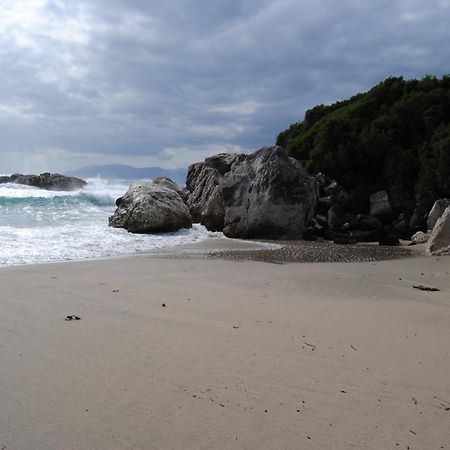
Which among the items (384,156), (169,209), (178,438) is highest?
(384,156)

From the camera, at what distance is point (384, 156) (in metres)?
19.9

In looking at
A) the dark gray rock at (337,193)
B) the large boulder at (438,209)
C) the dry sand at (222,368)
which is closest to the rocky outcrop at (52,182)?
the dark gray rock at (337,193)

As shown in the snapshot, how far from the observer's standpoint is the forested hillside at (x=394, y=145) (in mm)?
16047

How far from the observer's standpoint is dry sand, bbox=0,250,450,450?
8.34ft

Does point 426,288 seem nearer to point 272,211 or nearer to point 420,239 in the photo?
point 420,239

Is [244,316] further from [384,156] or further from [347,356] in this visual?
[384,156]

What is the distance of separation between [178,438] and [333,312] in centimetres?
301

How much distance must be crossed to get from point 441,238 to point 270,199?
596cm

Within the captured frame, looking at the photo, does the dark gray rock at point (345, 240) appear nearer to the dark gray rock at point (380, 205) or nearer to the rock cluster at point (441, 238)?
the rock cluster at point (441, 238)

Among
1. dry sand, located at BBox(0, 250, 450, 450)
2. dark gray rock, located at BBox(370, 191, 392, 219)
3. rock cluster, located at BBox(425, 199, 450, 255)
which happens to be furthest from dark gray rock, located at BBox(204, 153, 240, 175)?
dry sand, located at BBox(0, 250, 450, 450)

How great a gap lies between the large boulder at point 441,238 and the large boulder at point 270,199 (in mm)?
5056

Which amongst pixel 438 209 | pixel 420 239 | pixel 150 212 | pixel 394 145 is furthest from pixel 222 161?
pixel 420 239

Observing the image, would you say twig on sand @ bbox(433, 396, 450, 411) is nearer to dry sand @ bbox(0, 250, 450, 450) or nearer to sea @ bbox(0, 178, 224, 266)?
dry sand @ bbox(0, 250, 450, 450)

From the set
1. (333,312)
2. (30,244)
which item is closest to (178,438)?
(333,312)
